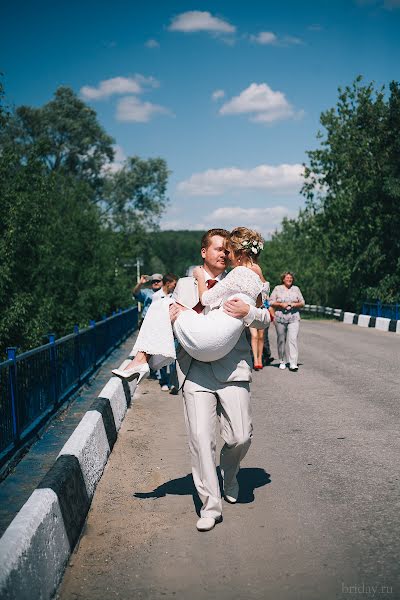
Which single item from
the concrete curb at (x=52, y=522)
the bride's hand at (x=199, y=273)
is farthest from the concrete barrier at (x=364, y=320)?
the bride's hand at (x=199, y=273)

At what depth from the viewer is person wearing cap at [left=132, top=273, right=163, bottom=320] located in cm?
1157

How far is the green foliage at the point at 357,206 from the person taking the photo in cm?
3641

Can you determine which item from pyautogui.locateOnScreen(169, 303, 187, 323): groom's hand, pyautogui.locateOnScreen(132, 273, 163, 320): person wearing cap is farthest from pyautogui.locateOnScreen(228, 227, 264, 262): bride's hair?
pyautogui.locateOnScreen(132, 273, 163, 320): person wearing cap

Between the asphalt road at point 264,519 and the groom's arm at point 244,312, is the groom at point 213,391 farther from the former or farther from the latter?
the asphalt road at point 264,519

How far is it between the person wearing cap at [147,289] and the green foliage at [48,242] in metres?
2.56

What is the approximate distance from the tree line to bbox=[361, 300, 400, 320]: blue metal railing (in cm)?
143

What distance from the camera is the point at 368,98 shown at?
129ft

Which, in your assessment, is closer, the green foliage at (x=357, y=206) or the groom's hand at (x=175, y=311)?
the groom's hand at (x=175, y=311)

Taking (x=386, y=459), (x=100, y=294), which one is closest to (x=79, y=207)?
(x=100, y=294)

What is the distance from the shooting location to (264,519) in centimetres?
469

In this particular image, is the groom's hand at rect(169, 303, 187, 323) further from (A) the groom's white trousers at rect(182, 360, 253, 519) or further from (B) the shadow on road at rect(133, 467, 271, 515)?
(B) the shadow on road at rect(133, 467, 271, 515)

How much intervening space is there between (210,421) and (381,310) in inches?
1077

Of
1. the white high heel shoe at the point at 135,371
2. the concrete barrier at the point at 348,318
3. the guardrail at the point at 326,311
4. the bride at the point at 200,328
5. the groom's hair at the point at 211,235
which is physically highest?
the groom's hair at the point at 211,235

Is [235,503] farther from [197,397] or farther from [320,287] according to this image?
[320,287]
